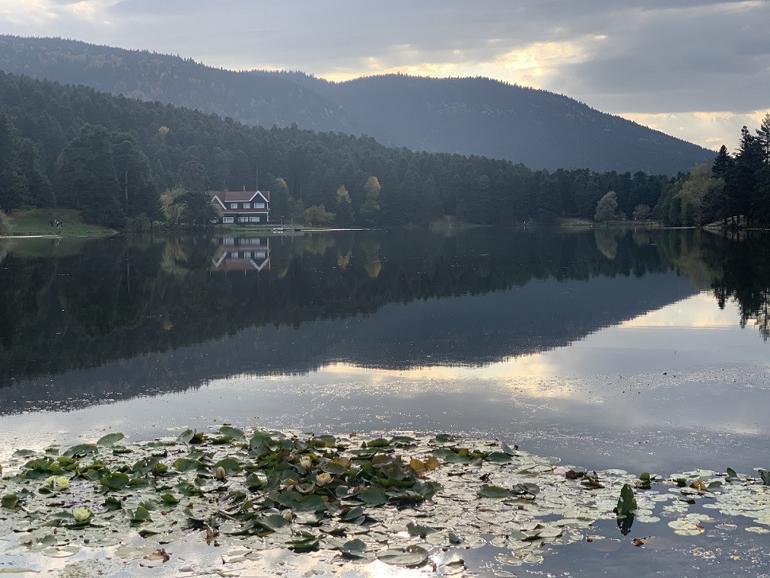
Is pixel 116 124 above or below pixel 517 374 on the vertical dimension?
above

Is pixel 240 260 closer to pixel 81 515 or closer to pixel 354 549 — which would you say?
pixel 81 515

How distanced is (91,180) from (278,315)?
364 feet

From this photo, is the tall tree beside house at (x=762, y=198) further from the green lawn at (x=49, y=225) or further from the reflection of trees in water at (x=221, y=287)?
the green lawn at (x=49, y=225)

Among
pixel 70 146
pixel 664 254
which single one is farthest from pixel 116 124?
pixel 664 254

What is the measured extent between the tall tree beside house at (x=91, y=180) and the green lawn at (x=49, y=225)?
216cm

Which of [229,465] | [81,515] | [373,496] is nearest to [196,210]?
[229,465]

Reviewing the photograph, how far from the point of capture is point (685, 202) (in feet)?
536

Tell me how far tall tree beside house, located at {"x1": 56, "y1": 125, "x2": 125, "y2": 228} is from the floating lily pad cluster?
129863 mm

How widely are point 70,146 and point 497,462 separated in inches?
5625

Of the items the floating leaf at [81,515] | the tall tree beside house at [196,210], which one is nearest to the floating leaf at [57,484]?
the floating leaf at [81,515]

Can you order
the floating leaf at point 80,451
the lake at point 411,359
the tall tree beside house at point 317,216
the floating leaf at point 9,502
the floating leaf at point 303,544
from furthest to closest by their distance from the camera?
the tall tree beside house at point 317,216, the lake at point 411,359, the floating leaf at point 80,451, the floating leaf at point 9,502, the floating leaf at point 303,544

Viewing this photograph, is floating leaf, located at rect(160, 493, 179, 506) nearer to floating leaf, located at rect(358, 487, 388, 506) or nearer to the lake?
floating leaf, located at rect(358, 487, 388, 506)

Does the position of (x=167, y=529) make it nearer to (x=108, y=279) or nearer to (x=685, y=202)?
(x=108, y=279)

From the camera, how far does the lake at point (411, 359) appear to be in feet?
63.5
